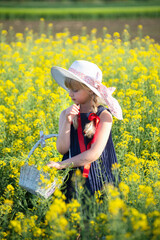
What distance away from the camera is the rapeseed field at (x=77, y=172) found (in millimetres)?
1687

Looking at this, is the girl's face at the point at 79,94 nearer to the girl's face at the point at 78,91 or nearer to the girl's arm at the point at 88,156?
the girl's face at the point at 78,91

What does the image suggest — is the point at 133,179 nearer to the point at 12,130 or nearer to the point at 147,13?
the point at 12,130

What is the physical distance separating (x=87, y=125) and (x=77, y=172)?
40 cm

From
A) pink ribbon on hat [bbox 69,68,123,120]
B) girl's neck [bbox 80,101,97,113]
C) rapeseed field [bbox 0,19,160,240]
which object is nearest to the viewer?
rapeseed field [bbox 0,19,160,240]

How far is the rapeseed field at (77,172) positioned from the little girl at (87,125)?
0.39ft

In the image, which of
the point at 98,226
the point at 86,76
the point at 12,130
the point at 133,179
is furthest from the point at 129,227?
the point at 12,130

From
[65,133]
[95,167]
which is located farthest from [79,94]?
[95,167]

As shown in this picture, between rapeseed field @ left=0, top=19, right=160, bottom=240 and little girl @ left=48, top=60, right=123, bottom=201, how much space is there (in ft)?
0.39

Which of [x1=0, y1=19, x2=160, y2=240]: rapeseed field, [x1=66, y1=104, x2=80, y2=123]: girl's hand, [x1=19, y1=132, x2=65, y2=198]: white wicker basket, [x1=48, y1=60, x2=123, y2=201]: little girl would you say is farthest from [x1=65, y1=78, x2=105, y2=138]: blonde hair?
[x1=19, y1=132, x2=65, y2=198]: white wicker basket

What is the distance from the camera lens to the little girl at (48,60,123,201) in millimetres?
2156

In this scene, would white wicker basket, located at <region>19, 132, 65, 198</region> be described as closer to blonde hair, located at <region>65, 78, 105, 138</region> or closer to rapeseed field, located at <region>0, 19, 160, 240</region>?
rapeseed field, located at <region>0, 19, 160, 240</region>

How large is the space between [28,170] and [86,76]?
80 centimetres

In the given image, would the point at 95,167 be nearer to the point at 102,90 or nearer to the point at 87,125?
the point at 87,125

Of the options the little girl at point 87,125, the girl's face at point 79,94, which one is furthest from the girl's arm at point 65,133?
the girl's face at point 79,94
